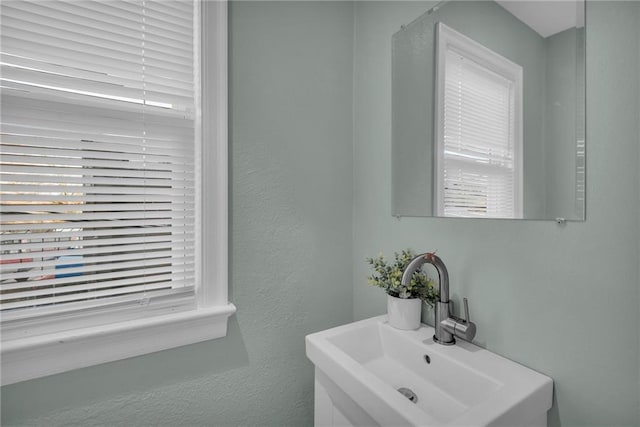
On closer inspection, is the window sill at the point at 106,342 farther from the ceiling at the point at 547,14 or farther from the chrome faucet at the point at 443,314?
the ceiling at the point at 547,14

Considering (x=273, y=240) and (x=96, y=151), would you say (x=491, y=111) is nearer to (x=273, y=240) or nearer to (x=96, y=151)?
(x=273, y=240)

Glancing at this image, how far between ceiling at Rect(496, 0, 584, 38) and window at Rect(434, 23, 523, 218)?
92mm

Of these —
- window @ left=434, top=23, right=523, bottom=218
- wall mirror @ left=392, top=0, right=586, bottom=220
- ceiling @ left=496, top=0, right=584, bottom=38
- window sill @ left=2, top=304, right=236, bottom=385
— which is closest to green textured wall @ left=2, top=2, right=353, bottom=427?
window sill @ left=2, top=304, right=236, bottom=385

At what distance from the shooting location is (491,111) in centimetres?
85

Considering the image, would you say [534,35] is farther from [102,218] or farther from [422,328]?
[102,218]

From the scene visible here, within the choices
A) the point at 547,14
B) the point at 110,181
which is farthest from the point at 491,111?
the point at 110,181

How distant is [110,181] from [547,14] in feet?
4.05

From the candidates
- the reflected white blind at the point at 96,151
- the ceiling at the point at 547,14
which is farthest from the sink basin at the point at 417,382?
the ceiling at the point at 547,14

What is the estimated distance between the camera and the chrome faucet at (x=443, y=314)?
34.2 inches

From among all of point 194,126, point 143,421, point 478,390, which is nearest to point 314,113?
point 194,126

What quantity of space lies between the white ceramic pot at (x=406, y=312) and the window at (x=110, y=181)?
0.56 metres

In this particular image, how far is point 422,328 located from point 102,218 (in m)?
1.06

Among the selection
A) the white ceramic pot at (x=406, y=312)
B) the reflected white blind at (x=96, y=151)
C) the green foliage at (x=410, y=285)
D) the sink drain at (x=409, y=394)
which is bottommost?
the sink drain at (x=409, y=394)

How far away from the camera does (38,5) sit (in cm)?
85
